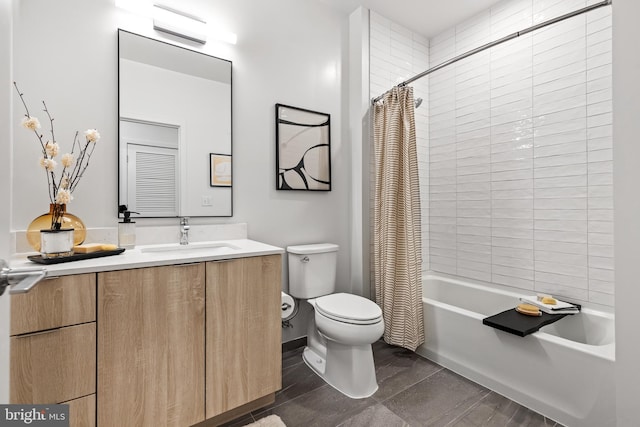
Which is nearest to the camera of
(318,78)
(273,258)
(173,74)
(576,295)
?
(273,258)

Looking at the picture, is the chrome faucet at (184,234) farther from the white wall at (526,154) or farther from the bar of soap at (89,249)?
the white wall at (526,154)

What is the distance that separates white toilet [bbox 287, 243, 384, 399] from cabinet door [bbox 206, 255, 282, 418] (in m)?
0.35

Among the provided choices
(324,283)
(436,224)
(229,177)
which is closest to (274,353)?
(324,283)

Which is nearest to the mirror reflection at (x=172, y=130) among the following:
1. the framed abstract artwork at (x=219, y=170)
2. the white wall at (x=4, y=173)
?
the framed abstract artwork at (x=219, y=170)

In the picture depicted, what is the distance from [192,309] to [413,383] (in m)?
1.38

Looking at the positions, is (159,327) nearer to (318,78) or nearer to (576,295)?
(318,78)

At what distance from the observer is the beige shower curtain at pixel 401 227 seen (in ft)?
7.06

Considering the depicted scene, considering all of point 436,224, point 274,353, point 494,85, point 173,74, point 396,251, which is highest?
point 494,85

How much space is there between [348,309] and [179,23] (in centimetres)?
196

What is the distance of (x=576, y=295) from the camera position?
1.96 meters

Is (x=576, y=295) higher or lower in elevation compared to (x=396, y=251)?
lower

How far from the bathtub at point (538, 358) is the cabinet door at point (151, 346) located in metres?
1.54

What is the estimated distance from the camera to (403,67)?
8.98 ft

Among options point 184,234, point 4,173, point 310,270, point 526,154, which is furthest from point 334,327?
point 526,154
